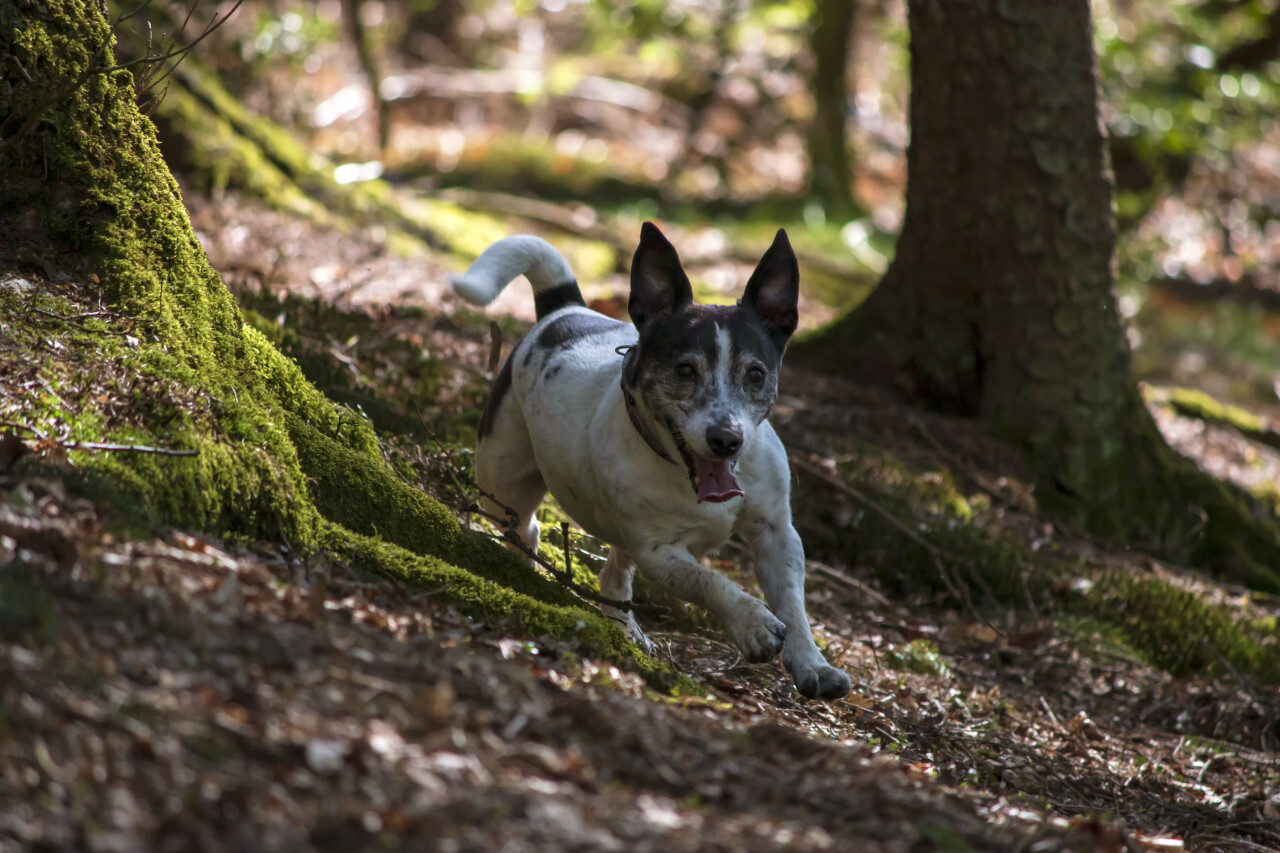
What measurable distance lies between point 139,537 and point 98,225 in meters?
1.45

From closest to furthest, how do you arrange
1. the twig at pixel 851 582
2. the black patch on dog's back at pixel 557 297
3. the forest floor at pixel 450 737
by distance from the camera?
the forest floor at pixel 450 737
the black patch on dog's back at pixel 557 297
the twig at pixel 851 582

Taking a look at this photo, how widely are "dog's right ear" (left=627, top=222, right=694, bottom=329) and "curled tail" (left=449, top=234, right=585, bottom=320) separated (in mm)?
634

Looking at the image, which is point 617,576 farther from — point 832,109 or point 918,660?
point 832,109

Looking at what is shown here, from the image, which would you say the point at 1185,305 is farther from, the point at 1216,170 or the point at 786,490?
the point at 786,490

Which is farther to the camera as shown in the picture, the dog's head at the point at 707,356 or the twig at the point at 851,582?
the twig at the point at 851,582

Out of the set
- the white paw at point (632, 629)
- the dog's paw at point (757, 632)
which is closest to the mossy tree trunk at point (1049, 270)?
the white paw at point (632, 629)

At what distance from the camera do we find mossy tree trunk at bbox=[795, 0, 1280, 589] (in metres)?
7.29

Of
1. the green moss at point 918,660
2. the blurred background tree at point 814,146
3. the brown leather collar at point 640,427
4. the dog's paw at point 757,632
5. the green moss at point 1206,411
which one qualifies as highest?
the blurred background tree at point 814,146

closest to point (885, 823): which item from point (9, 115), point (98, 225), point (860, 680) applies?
point (860, 680)

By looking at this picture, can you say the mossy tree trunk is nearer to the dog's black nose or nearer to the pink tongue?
the pink tongue

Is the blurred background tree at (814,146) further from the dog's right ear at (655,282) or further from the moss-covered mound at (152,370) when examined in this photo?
the moss-covered mound at (152,370)

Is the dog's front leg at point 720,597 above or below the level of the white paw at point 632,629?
above

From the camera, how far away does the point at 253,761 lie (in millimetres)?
2293

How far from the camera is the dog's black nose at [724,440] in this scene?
413 cm
